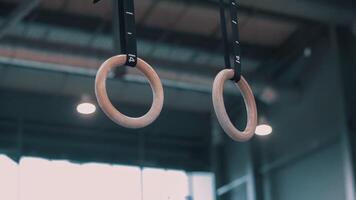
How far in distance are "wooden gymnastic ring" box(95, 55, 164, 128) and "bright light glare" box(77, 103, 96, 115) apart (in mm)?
7761

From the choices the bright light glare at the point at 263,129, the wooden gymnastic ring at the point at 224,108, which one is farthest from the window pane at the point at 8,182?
the wooden gymnastic ring at the point at 224,108

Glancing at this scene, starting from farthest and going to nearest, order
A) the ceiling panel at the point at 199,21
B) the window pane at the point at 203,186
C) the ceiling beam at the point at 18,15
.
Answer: the window pane at the point at 203,186, the ceiling panel at the point at 199,21, the ceiling beam at the point at 18,15

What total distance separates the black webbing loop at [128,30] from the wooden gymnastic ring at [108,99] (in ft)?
0.14

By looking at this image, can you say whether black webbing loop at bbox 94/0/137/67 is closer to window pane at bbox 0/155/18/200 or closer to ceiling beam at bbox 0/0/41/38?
ceiling beam at bbox 0/0/41/38

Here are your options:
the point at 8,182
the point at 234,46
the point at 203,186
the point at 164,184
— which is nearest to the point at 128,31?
the point at 234,46

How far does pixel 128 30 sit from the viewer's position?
388 centimetres

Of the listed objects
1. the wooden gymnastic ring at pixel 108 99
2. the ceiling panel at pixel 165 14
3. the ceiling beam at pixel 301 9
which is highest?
the ceiling panel at pixel 165 14

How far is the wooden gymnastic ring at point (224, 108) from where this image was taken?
416 centimetres

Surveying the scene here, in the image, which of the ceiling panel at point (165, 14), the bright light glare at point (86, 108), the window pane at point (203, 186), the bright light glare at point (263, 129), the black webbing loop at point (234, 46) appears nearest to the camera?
the black webbing loop at point (234, 46)

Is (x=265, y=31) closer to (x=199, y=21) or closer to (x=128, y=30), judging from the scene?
(x=199, y=21)

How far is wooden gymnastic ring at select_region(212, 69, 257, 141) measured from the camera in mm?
4164

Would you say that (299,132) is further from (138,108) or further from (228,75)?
(228,75)

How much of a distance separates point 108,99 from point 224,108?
689 millimetres

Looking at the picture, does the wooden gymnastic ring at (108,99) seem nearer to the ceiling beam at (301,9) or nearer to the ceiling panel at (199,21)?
the ceiling beam at (301,9)
